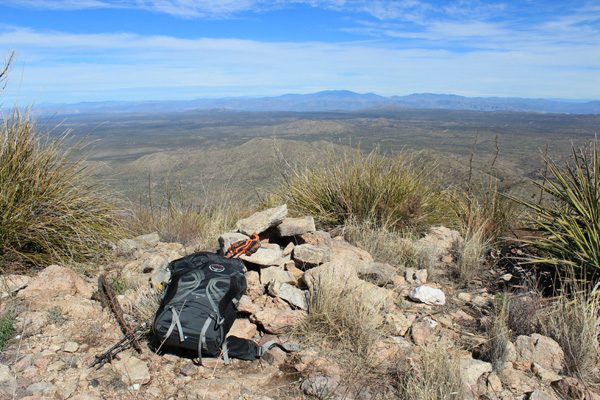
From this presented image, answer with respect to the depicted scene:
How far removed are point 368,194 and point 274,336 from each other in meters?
2.88

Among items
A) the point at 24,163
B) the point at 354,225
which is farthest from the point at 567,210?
the point at 24,163

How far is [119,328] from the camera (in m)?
3.09

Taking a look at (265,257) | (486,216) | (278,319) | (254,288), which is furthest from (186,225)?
(486,216)

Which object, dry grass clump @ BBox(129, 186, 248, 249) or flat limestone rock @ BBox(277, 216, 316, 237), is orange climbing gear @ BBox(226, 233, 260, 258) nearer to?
flat limestone rock @ BBox(277, 216, 316, 237)

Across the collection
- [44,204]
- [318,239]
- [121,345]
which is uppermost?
[44,204]

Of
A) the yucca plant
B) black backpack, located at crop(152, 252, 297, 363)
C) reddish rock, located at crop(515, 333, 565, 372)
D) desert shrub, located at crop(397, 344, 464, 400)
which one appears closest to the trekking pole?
black backpack, located at crop(152, 252, 297, 363)

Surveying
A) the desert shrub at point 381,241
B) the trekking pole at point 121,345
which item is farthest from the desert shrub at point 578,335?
the trekking pole at point 121,345

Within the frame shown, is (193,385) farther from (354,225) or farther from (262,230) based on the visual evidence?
(354,225)

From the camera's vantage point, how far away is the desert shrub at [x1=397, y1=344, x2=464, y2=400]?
2.24m

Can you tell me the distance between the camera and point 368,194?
5.43 m

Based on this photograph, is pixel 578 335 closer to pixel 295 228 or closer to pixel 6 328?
pixel 295 228

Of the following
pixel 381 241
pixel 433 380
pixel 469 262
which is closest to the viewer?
pixel 433 380

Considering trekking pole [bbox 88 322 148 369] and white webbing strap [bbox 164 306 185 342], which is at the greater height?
white webbing strap [bbox 164 306 185 342]

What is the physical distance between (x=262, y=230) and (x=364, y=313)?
6.30ft
